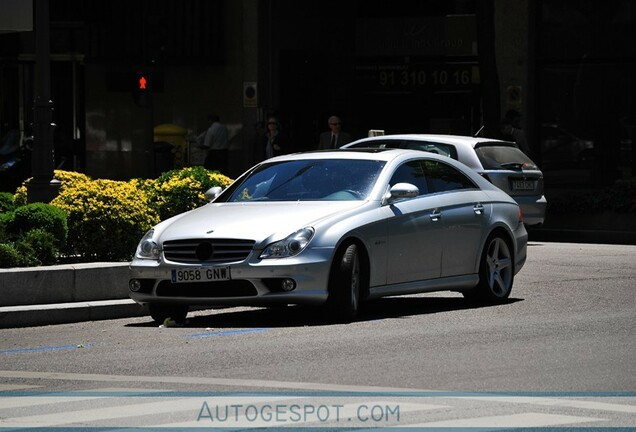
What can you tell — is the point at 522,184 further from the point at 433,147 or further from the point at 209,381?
the point at 209,381

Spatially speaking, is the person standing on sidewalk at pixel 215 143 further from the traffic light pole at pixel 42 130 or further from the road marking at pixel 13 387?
the road marking at pixel 13 387

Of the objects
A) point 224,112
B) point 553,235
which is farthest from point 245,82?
point 553,235

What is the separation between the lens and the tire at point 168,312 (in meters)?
13.5

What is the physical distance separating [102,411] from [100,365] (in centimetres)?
210

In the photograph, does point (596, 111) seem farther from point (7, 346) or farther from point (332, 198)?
point (7, 346)

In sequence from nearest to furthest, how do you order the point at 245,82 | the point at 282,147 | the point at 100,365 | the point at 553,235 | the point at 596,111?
1. the point at 100,365
2. the point at 553,235
3. the point at 282,147
4. the point at 596,111
5. the point at 245,82

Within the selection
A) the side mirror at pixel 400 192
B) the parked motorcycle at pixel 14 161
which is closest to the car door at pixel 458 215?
the side mirror at pixel 400 192

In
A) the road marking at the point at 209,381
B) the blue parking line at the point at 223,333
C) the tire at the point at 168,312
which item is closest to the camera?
the road marking at the point at 209,381

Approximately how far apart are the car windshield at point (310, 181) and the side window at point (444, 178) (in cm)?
60

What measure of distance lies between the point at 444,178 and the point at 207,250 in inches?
116

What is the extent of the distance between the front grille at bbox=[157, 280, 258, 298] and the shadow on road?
46cm

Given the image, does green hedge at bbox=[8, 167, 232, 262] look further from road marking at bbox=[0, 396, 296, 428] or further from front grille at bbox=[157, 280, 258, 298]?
road marking at bbox=[0, 396, 296, 428]

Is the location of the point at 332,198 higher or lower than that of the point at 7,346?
higher

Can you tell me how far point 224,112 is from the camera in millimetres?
37250
